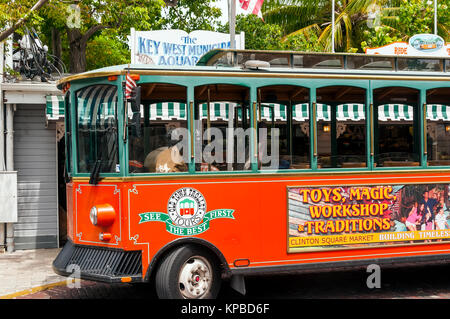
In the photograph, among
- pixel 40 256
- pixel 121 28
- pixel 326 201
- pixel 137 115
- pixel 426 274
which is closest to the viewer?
Result: pixel 137 115

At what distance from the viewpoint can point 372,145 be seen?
9.09 meters

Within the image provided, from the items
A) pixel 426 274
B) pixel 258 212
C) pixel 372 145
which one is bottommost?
pixel 426 274

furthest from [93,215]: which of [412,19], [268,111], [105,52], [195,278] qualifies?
[105,52]

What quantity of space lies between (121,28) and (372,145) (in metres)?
10.4

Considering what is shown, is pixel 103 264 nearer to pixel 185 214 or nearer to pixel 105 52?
pixel 185 214

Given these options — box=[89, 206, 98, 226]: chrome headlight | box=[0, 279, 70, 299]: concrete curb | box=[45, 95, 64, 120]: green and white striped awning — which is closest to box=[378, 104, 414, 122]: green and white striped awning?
box=[89, 206, 98, 226]: chrome headlight

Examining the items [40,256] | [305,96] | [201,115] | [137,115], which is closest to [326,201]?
[305,96]

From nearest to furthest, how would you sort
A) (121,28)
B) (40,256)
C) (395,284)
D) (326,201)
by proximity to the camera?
(326,201)
(395,284)
(40,256)
(121,28)

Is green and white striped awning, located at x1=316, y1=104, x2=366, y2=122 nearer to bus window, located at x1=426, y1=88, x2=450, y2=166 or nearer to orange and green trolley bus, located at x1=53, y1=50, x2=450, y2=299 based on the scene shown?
orange and green trolley bus, located at x1=53, y1=50, x2=450, y2=299

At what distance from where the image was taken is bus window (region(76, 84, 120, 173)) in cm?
805

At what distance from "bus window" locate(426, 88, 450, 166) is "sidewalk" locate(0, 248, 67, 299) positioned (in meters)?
5.56

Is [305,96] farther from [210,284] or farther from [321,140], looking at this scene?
[210,284]

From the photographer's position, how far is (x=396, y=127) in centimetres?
927

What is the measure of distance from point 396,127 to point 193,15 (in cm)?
1565
